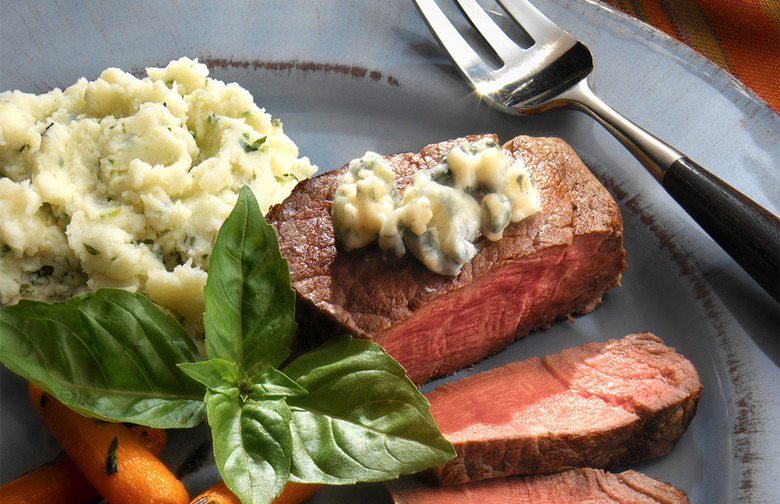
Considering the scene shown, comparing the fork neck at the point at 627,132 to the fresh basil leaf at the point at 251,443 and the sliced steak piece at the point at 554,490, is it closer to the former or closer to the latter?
the sliced steak piece at the point at 554,490

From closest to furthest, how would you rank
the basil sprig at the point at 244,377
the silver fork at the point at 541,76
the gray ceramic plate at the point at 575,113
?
the basil sprig at the point at 244,377
the gray ceramic plate at the point at 575,113
the silver fork at the point at 541,76

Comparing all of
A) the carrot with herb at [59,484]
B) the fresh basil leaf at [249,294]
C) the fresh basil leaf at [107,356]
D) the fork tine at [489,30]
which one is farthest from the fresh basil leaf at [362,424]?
the fork tine at [489,30]

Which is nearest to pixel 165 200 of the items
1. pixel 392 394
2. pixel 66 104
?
pixel 66 104

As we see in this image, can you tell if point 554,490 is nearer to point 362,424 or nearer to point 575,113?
point 362,424

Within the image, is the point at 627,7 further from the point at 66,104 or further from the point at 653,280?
the point at 66,104

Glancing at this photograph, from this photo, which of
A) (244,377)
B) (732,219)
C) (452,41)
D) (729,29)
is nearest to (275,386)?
(244,377)

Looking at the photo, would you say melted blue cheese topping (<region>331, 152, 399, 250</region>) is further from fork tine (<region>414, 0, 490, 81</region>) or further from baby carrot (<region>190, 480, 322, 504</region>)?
fork tine (<region>414, 0, 490, 81</region>)

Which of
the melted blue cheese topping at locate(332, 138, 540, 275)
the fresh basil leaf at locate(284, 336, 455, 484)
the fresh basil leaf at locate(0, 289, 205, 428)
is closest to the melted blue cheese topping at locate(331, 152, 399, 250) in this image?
the melted blue cheese topping at locate(332, 138, 540, 275)
